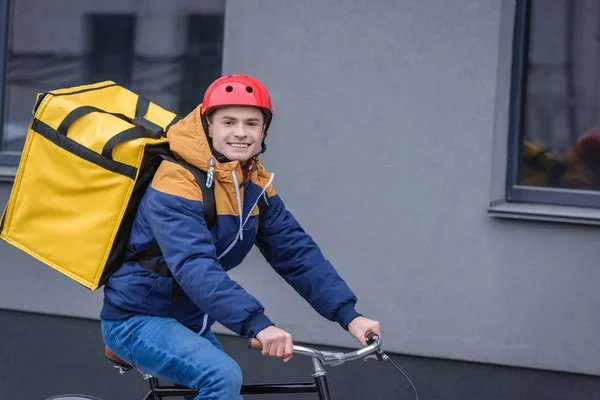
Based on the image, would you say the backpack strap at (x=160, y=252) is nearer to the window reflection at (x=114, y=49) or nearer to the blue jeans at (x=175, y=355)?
the blue jeans at (x=175, y=355)

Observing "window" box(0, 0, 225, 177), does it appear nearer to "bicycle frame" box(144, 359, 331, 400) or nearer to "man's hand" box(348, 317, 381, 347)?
"bicycle frame" box(144, 359, 331, 400)

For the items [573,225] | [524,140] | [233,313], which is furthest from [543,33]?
[233,313]

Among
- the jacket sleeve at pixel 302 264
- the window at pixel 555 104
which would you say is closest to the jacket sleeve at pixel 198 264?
the jacket sleeve at pixel 302 264

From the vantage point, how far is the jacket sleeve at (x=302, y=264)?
3141 millimetres

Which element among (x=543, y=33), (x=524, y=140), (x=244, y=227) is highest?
(x=543, y=33)

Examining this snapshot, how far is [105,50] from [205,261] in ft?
9.19

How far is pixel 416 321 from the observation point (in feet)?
15.2

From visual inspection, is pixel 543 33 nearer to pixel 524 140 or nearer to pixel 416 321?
pixel 524 140

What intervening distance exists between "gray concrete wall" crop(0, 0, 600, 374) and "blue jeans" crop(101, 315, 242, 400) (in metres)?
1.75

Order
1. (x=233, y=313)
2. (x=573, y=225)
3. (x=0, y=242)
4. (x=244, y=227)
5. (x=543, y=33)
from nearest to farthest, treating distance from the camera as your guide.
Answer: (x=233, y=313) < (x=244, y=227) < (x=573, y=225) < (x=543, y=33) < (x=0, y=242)

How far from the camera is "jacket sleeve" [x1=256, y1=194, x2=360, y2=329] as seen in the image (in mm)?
3141

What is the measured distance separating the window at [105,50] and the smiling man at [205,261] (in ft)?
6.68

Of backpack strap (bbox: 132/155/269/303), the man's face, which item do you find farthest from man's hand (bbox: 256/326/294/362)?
the man's face

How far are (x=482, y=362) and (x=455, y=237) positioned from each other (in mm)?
617
